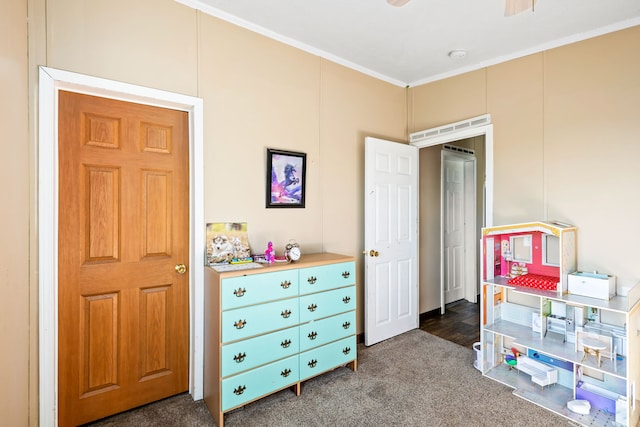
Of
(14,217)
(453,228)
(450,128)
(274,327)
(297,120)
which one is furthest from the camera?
(453,228)

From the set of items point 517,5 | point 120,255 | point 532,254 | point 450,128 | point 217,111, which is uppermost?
point 517,5

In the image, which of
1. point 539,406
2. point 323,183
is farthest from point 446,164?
point 539,406

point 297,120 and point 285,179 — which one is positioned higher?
point 297,120

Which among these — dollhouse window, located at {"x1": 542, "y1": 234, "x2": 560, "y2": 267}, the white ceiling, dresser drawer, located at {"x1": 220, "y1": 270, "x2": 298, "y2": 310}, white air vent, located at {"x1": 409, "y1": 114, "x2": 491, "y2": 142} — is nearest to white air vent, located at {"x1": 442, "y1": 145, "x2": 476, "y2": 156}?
white air vent, located at {"x1": 409, "y1": 114, "x2": 491, "y2": 142}

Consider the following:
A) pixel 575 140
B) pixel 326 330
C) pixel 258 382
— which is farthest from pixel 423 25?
pixel 258 382

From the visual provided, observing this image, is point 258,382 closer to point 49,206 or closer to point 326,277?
point 326,277

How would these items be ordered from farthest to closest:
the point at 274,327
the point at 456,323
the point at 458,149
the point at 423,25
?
the point at 458,149, the point at 456,323, the point at 423,25, the point at 274,327

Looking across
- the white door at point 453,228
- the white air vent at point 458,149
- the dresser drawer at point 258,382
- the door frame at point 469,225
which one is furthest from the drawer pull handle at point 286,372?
the door frame at point 469,225

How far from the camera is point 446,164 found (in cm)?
439

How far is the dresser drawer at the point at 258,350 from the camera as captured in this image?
2025mm

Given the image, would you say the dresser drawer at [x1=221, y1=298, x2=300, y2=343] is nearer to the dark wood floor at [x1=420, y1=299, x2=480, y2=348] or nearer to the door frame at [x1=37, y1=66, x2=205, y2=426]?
the door frame at [x1=37, y1=66, x2=205, y2=426]

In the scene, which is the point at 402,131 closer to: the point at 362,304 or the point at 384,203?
the point at 384,203

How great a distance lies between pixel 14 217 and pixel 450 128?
3.56 m

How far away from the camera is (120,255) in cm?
210
